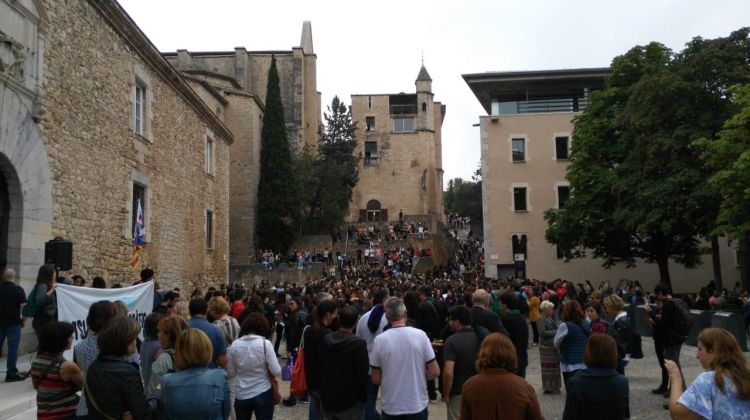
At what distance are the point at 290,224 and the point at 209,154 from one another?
19.3m

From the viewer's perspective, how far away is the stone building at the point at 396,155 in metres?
70.5

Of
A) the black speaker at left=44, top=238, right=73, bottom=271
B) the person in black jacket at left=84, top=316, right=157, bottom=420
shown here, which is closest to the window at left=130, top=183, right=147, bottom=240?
the black speaker at left=44, top=238, right=73, bottom=271

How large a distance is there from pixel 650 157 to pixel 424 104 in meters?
46.0

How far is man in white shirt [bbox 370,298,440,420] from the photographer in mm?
5715

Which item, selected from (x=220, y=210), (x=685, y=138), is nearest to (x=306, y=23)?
(x=220, y=210)

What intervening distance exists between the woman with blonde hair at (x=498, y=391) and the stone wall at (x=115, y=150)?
1081 cm

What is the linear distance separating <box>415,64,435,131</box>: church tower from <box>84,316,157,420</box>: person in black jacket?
67742mm

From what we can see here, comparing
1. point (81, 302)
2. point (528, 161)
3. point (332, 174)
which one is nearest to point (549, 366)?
point (81, 302)

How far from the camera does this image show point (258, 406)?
6176 millimetres

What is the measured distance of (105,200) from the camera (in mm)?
15328

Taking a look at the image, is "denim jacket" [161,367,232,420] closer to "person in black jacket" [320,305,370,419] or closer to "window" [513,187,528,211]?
"person in black jacket" [320,305,370,419]

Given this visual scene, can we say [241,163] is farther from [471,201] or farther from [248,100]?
[471,201]

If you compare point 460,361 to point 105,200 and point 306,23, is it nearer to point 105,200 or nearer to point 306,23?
point 105,200

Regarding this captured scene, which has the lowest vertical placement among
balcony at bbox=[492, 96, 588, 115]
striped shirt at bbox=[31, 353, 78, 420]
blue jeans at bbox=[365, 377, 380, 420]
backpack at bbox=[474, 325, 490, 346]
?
blue jeans at bbox=[365, 377, 380, 420]
